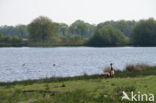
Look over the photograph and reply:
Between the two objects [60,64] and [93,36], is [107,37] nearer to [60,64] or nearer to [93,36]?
[93,36]

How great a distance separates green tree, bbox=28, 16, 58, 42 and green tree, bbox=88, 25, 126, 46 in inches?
747

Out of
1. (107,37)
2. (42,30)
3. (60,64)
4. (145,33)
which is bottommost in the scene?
(60,64)

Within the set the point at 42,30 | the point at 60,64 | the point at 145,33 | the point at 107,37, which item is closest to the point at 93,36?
the point at 107,37

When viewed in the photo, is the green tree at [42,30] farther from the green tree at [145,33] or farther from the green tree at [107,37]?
the green tree at [145,33]

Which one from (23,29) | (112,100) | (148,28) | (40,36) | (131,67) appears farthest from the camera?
(23,29)

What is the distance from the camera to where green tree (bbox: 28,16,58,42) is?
13862 centimetres

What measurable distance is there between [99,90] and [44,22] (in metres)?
126

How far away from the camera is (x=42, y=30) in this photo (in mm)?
139125

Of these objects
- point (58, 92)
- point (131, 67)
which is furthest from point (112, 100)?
point (131, 67)

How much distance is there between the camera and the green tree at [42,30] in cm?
13862

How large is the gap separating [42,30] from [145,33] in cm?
4855

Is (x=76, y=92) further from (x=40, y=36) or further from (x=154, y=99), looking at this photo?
(x=40, y=36)

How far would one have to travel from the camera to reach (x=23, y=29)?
647ft

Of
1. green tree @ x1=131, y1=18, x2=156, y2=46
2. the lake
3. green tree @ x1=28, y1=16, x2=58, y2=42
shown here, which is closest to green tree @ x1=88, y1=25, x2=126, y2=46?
green tree @ x1=131, y1=18, x2=156, y2=46
